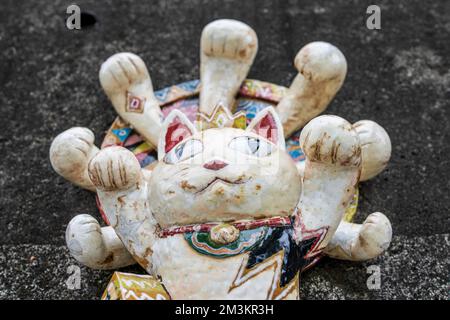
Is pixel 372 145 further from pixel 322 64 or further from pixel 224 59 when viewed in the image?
pixel 224 59

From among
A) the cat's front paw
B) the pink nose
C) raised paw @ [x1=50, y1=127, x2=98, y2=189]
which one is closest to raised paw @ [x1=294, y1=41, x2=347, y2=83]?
the pink nose

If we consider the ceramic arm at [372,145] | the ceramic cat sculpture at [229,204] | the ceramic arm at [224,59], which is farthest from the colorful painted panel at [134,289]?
the ceramic arm at [224,59]

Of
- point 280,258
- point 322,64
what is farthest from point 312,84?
point 280,258

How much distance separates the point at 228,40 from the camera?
6.66 feet

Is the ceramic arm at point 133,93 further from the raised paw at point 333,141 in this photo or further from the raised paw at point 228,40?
the raised paw at point 333,141

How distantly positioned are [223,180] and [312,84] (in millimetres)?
609

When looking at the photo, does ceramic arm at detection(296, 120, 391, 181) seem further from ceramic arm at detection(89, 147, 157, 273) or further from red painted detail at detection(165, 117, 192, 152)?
ceramic arm at detection(89, 147, 157, 273)

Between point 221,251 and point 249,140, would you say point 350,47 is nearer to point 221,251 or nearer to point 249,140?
point 249,140

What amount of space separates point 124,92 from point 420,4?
4.78 ft

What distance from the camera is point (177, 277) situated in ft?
5.08

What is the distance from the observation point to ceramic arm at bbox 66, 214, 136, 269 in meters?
1.69

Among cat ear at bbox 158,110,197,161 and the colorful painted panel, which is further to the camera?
cat ear at bbox 158,110,197,161

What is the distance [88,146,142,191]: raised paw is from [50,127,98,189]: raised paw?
194mm
